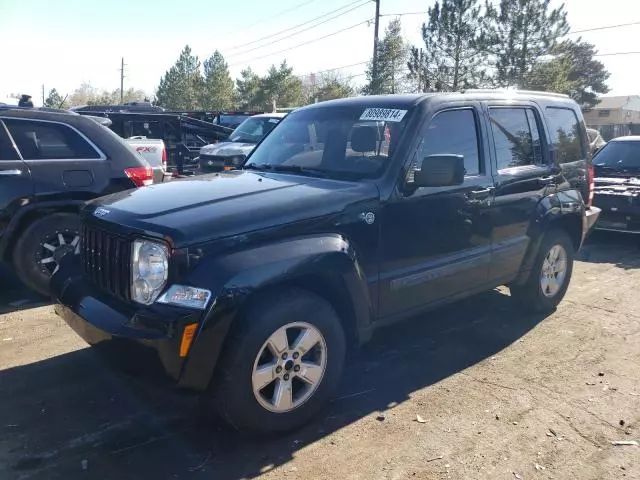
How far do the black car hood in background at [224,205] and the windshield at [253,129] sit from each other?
31.1 feet

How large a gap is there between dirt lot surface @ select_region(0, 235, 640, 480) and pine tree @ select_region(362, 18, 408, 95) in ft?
98.6

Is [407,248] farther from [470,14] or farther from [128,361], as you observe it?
[470,14]

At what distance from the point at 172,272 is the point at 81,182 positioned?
3282 millimetres

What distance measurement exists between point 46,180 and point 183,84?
154 feet

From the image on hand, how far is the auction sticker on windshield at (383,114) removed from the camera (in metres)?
4.03

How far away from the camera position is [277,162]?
4484 mm

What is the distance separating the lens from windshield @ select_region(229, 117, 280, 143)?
43.7 feet

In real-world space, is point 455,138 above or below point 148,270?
above

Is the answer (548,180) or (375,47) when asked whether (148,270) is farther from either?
(375,47)

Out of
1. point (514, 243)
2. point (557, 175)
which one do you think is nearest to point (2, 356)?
point (514, 243)

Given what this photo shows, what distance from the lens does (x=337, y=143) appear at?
4199mm

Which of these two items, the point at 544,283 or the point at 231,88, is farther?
the point at 231,88

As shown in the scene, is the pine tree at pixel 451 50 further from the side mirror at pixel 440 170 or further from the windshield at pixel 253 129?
the side mirror at pixel 440 170

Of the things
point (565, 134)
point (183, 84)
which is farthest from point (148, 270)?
point (183, 84)
